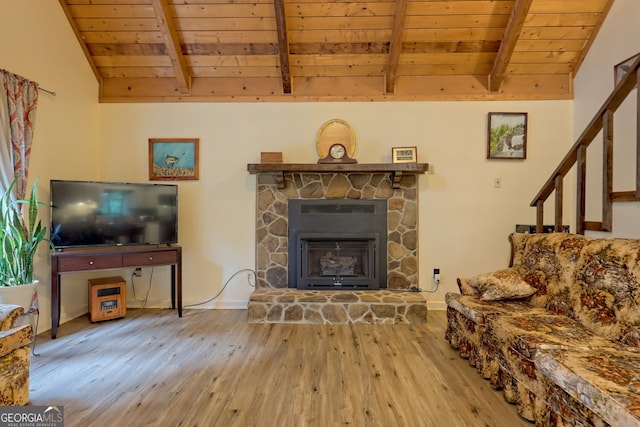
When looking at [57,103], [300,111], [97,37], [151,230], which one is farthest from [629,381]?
[97,37]

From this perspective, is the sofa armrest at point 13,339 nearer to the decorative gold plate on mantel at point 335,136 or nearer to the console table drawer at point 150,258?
the console table drawer at point 150,258

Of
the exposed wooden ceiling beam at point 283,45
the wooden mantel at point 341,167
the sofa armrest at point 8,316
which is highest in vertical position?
the exposed wooden ceiling beam at point 283,45

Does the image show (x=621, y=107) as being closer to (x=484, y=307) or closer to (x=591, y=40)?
(x=591, y=40)

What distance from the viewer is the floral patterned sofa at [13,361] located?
1701 millimetres

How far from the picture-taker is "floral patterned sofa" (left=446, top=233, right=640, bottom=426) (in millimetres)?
1366

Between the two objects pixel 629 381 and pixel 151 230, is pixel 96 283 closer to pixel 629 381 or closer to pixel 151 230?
pixel 151 230

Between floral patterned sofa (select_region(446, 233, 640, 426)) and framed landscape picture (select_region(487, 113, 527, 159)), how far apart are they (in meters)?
1.47

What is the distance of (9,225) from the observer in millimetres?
2545

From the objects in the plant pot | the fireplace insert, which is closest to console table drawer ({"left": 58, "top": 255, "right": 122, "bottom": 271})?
the plant pot

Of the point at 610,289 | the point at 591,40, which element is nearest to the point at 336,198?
the point at 610,289

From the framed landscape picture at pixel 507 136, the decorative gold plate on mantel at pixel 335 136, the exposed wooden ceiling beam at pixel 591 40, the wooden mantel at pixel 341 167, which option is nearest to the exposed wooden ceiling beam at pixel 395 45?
the decorative gold plate on mantel at pixel 335 136

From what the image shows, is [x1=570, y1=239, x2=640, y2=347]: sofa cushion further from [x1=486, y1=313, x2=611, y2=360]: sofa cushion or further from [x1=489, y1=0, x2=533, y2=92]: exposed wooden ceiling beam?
[x1=489, y1=0, x2=533, y2=92]: exposed wooden ceiling beam

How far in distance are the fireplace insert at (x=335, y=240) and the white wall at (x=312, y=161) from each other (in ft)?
1.63

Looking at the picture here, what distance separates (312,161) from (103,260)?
2363 mm
